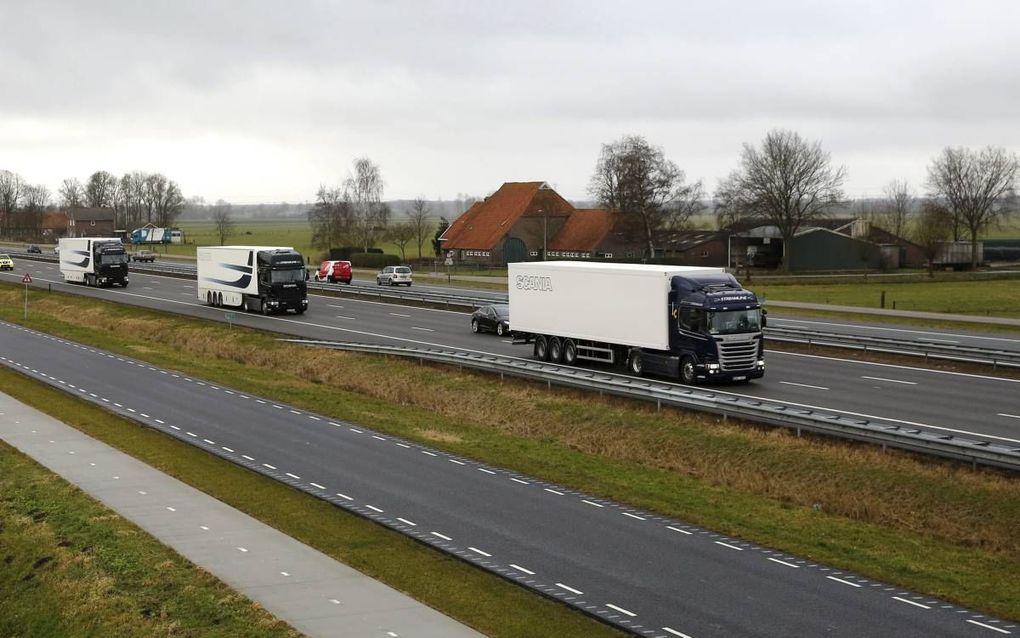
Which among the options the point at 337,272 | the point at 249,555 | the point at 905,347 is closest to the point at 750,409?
the point at 249,555

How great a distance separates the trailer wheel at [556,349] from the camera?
136 feet

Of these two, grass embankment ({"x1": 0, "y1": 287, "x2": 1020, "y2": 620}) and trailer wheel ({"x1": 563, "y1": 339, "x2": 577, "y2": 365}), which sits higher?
trailer wheel ({"x1": 563, "y1": 339, "x2": 577, "y2": 365})

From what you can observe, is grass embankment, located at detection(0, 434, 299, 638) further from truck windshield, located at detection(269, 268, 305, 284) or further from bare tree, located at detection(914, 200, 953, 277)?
bare tree, located at detection(914, 200, 953, 277)

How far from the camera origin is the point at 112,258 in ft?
281

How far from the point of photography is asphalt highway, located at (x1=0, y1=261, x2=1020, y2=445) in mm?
29781

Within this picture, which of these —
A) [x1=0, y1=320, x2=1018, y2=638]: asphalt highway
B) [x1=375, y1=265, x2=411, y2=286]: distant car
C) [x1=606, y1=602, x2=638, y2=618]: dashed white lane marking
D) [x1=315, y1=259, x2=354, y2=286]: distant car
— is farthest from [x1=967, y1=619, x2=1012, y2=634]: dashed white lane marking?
[x1=315, y1=259, x2=354, y2=286]: distant car

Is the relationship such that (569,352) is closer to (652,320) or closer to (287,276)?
(652,320)

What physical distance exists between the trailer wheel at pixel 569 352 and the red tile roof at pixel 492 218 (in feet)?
233

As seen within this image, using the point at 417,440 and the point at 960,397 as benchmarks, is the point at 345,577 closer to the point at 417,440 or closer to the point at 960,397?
the point at 417,440

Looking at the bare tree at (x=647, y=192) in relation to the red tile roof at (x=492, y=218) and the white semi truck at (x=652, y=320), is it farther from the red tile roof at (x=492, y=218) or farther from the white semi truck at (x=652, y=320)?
the white semi truck at (x=652, y=320)

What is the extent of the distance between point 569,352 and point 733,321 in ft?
23.7

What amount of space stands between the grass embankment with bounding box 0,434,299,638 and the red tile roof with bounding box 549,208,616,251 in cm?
9106

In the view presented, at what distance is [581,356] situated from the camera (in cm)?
4019

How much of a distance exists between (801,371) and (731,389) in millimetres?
5215
